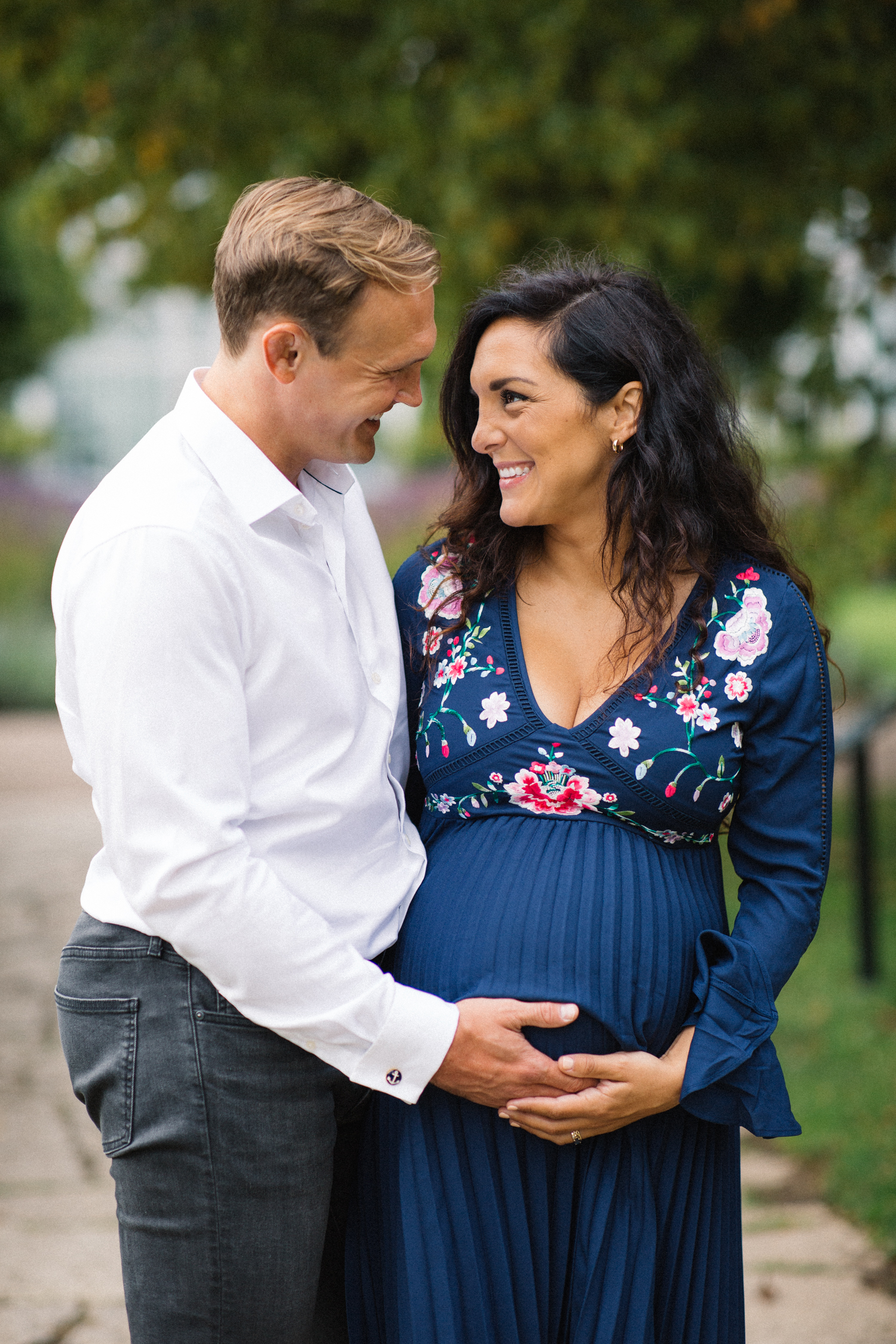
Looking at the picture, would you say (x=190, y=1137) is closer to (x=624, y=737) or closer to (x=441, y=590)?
(x=624, y=737)

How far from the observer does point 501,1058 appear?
1882mm

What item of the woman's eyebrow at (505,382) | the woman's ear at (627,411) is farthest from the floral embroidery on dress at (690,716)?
the woman's eyebrow at (505,382)

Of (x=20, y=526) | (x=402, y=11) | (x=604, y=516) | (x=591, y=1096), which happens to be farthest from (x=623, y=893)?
(x=20, y=526)

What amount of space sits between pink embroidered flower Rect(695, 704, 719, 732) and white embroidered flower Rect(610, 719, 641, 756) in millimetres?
92

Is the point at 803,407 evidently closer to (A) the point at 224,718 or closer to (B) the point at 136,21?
(B) the point at 136,21

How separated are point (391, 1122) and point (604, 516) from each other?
1.03 m

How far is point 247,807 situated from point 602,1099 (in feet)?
2.23

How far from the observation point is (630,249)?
5805 millimetres

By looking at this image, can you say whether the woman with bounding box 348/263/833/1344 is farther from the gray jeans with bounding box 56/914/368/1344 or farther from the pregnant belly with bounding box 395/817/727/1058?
the gray jeans with bounding box 56/914/368/1344

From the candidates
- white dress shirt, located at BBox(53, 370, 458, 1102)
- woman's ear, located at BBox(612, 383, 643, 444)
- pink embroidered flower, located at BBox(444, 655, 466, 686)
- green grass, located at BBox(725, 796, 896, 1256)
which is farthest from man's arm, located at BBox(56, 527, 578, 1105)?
green grass, located at BBox(725, 796, 896, 1256)

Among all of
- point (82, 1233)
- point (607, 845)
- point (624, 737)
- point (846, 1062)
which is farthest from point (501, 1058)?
point (846, 1062)

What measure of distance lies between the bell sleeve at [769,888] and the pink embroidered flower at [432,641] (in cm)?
52

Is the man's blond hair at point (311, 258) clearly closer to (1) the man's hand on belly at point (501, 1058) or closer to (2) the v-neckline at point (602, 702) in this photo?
(2) the v-neckline at point (602, 702)

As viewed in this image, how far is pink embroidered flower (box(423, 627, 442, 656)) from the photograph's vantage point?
2.19 meters
